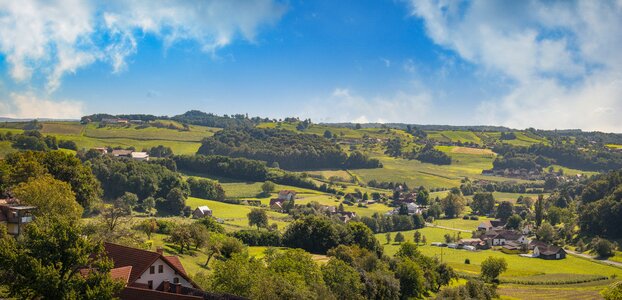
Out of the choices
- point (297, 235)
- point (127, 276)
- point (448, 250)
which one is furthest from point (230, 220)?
point (127, 276)

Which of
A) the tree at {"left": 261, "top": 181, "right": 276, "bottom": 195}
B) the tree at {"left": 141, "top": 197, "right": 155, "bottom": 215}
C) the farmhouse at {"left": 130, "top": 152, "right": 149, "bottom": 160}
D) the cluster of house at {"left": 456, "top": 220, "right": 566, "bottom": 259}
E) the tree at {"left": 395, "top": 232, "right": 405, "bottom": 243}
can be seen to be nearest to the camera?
the tree at {"left": 141, "top": 197, "right": 155, "bottom": 215}

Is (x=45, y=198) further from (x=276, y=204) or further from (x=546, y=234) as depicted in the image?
(x=546, y=234)

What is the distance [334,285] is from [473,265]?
2122 inches

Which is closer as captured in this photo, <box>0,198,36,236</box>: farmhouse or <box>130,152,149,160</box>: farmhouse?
<box>0,198,36,236</box>: farmhouse

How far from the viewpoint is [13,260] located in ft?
82.4

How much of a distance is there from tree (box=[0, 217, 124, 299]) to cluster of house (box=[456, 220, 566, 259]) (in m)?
94.1

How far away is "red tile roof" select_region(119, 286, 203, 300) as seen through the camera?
30.6 meters

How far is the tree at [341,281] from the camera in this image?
46625 mm

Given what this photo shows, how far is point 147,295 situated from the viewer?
101 ft

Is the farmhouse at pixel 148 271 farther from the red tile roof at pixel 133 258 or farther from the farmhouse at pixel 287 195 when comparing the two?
the farmhouse at pixel 287 195

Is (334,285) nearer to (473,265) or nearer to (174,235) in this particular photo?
(174,235)

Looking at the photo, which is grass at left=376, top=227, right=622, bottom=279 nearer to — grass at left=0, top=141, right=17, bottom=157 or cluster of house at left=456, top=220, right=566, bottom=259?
cluster of house at left=456, top=220, right=566, bottom=259

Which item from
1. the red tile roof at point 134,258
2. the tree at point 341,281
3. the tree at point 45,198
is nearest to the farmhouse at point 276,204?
the tree at point 45,198

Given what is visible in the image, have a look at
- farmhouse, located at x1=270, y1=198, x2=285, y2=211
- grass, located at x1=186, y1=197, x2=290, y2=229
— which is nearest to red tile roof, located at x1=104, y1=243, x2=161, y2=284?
grass, located at x1=186, y1=197, x2=290, y2=229
